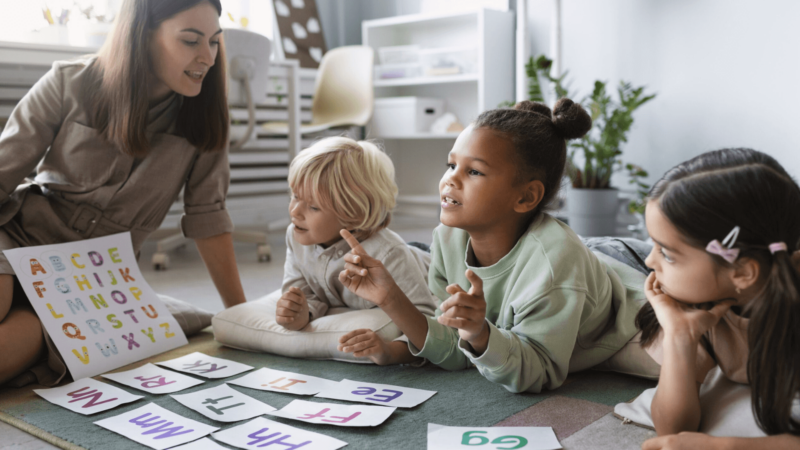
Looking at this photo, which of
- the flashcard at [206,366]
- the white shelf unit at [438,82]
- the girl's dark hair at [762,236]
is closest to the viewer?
the girl's dark hair at [762,236]

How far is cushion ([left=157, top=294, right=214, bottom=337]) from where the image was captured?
1615 mm

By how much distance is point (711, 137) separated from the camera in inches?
125

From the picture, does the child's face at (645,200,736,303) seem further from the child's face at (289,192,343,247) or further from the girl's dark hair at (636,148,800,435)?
the child's face at (289,192,343,247)

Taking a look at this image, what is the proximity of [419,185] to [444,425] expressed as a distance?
373 cm

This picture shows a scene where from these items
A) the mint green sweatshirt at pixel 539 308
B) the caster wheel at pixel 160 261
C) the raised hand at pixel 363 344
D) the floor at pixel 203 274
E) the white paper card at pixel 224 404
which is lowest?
the floor at pixel 203 274

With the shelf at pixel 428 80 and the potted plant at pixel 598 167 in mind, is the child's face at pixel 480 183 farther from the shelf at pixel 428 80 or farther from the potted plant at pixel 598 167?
the shelf at pixel 428 80

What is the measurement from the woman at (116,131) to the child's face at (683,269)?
106 cm

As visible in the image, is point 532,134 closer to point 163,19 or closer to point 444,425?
point 444,425

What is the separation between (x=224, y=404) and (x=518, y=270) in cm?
55

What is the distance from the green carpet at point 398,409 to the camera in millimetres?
1024

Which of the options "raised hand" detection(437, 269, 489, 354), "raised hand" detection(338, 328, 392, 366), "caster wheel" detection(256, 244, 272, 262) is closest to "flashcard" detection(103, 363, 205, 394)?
"raised hand" detection(338, 328, 392, 366)

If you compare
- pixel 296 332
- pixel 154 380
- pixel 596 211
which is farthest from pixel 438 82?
pixel 154 380

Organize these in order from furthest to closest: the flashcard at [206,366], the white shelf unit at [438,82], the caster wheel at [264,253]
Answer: the white shelf unit at [438,82], the caster wheel at [264,253], the flashcard at [206,366]

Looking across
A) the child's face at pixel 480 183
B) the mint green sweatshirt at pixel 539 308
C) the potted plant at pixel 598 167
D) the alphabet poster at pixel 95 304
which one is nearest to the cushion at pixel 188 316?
the alphabet poster at pixel 95 304
